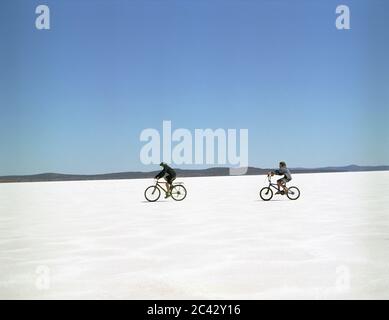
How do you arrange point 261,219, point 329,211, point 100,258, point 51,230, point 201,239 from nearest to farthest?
point 100,258 < point 201,239 < point 51,230 < point 261,219 < point 329,211

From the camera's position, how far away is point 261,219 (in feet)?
42.8

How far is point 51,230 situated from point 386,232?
7.17 metres

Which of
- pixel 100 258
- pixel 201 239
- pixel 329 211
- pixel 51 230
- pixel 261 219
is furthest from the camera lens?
pixel 329 211

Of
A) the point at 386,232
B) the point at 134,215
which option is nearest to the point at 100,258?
the point at 386,232
